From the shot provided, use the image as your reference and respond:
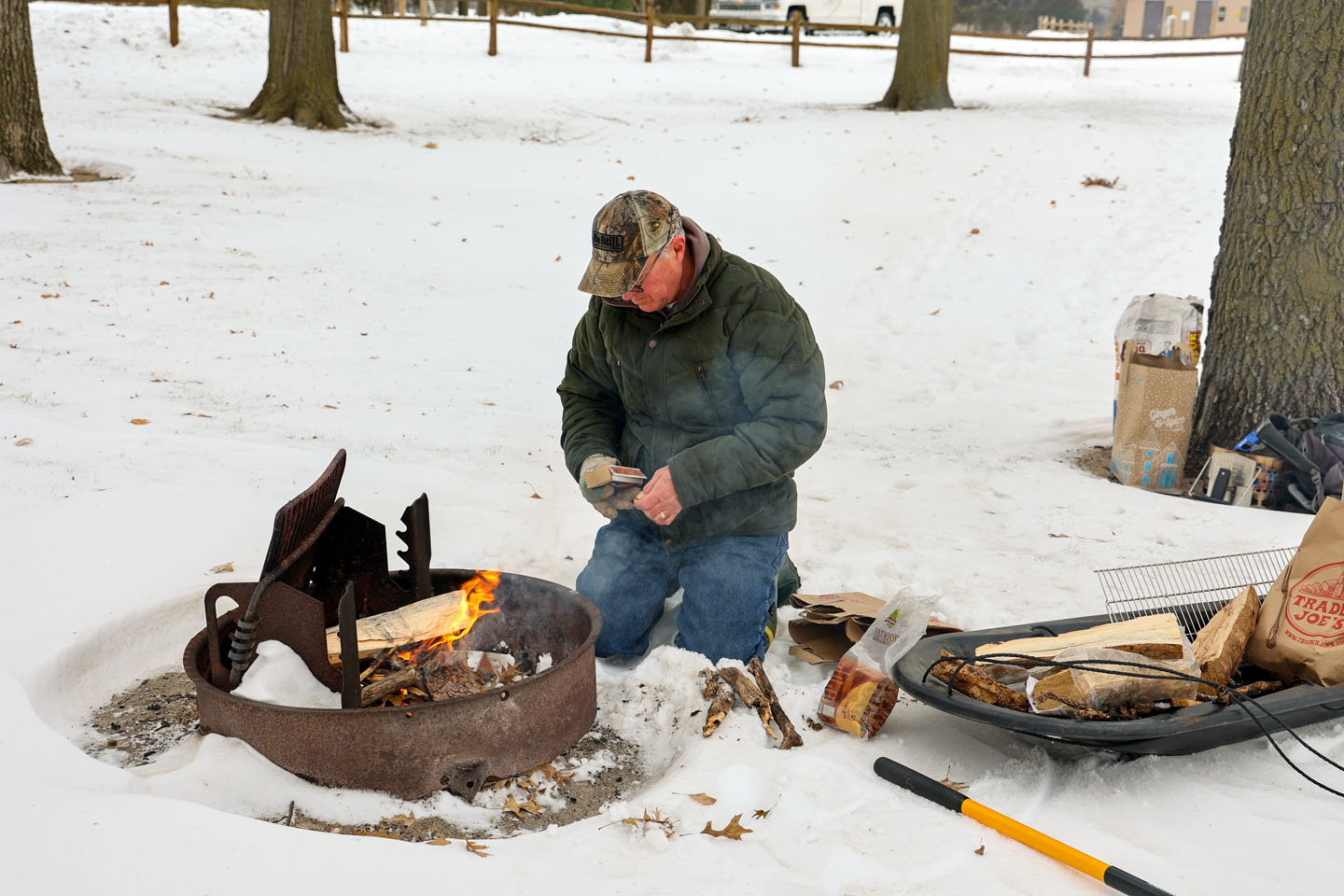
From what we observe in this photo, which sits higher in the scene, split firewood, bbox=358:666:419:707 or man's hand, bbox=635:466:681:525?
man's hand, bbox=635:466:681:525

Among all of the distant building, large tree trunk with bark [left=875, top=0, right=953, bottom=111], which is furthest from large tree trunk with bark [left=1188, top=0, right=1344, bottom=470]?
the distant building

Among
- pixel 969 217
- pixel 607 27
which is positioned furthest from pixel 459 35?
pixel 969 217

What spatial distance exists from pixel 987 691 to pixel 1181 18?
165ft

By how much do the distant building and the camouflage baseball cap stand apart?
46.7 meters

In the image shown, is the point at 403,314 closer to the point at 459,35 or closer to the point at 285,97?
the point at 285,97

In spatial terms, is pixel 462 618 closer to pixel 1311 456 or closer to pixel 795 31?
pixel 1311 456

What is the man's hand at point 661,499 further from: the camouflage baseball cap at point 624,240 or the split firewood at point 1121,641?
the split firewood at point 1121,641

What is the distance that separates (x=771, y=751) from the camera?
2809 mm

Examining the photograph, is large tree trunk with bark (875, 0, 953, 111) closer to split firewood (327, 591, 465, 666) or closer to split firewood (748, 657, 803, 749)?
split firewood (748, 657, 803, 749)

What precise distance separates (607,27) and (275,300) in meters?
17.3

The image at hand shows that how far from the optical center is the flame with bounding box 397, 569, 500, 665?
117 inches

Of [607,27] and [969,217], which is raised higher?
[607,27]

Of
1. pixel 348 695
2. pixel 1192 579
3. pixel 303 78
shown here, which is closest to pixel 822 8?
pixel 303 78

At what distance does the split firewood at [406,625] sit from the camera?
9.53 feet
